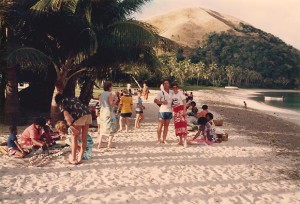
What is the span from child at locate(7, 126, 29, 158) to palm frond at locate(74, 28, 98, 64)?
15.6 ft

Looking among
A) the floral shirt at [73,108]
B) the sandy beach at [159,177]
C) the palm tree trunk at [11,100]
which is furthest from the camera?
the palm tree trunk at [11,100]

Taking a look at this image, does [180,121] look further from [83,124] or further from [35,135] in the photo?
[35,135]

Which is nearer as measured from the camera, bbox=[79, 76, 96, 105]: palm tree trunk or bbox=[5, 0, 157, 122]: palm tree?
bbox=[5, 0, 157, 122]: palm tree

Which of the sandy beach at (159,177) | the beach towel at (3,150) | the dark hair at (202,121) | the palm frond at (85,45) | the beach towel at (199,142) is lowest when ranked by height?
the sandy beach at (159,177)

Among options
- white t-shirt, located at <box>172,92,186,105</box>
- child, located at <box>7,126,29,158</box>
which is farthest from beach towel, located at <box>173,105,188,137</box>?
child, located at <box>7,126,29,158</box>

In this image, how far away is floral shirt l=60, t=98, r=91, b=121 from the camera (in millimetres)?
7203

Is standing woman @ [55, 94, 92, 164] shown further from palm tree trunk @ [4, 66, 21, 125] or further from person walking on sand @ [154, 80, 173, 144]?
palm tree trunk @ [4, 66, 21, 125]

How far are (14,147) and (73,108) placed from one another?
7.07 ft

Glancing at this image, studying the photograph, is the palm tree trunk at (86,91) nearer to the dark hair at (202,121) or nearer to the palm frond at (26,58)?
the palm frond at (26,58)

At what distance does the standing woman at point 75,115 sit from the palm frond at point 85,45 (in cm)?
Answer: 498

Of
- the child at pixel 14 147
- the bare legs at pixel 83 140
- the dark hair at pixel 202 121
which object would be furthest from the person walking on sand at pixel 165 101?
the child at pixel 14 147

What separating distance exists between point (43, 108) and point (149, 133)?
265 inches

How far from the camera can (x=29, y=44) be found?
13.6 metres

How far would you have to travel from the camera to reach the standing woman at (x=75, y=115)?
721cm
